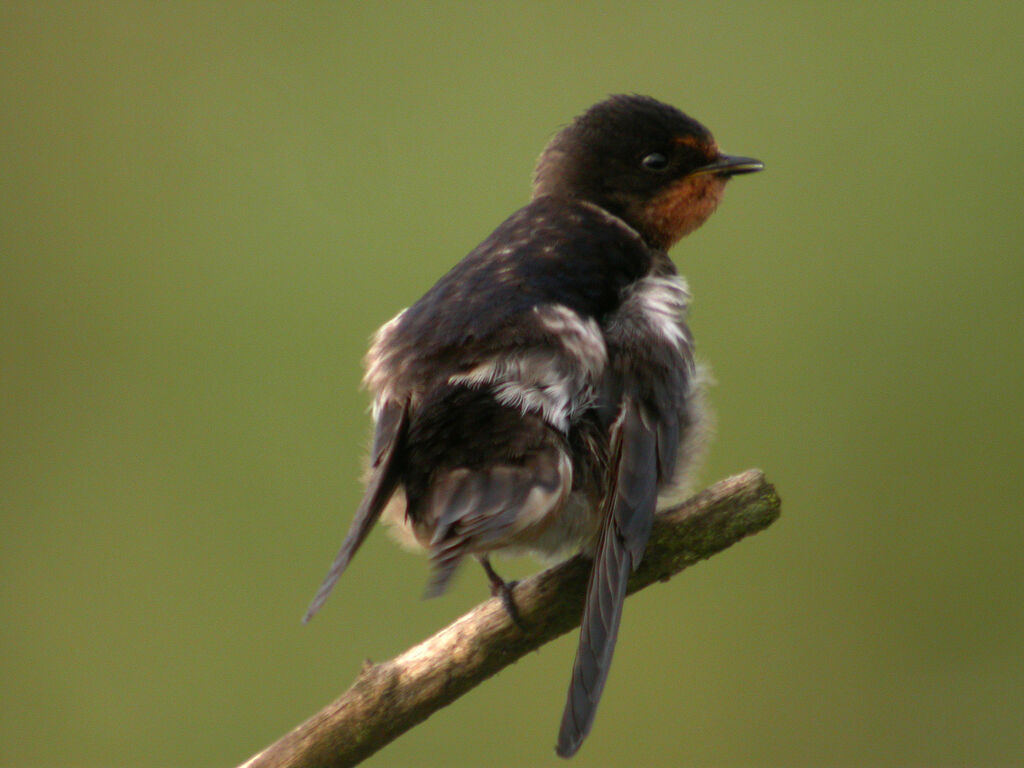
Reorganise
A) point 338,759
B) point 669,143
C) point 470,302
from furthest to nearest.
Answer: point 669,143 → point 470,302 → point 338,759

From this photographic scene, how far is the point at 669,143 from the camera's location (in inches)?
83.5

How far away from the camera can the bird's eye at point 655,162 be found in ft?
6.93

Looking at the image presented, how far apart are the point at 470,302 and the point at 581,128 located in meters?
0.62

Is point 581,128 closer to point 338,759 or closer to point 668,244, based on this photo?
point 668,244

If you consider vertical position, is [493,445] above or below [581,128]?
below

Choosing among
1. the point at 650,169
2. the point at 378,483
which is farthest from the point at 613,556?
the point at 650,169

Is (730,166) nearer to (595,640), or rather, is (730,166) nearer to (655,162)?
(655,162)

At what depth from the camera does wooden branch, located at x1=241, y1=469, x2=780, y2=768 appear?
56.9 inches

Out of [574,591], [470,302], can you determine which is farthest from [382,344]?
[574,591]

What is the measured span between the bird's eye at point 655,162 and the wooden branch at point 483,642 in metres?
0.70

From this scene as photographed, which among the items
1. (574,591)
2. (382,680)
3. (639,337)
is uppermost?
(639,337)

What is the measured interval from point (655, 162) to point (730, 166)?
131 mm

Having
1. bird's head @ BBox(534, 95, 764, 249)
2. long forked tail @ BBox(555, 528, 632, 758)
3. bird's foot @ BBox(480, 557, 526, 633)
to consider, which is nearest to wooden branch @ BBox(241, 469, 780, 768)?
bird's foot @ BBox(480, 557, 526, 633)

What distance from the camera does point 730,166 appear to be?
213 centimetres
